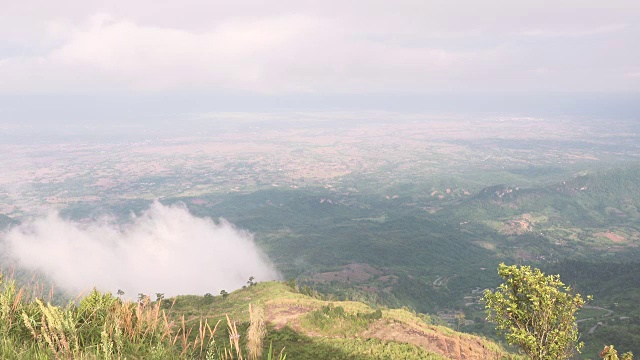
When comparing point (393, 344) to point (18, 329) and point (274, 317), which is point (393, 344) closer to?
point (274, 317)

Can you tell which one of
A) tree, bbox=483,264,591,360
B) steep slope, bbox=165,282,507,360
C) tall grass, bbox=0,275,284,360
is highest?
tall grass, bbox=0,275,284,360

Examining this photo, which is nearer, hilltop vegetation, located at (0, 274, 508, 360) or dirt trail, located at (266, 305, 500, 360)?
hilltop vegetation, located at (0, 274, 508, 360)

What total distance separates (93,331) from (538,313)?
52.3ft

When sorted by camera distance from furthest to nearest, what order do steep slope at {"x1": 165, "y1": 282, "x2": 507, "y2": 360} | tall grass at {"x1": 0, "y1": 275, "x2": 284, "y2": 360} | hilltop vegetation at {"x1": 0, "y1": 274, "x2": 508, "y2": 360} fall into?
steep slope at {"x1": 165, "y1": 282, "x2": 507, "y2": 360} < hilltop vegetation at {"x1": 0, "y1": 274, "x2": 508, "y2": 360} < tall grass at {"x1": 0, "y1": 275, "x2": 284, "y2": 360}

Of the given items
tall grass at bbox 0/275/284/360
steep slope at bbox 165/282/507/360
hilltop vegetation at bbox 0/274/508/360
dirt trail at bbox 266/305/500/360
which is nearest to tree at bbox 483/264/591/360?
hilltop vegetation at bbox 0/274/508/360

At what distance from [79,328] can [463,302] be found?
18844cm

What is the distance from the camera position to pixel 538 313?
14.7m

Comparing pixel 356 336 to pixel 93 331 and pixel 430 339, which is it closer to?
pixel 430 339

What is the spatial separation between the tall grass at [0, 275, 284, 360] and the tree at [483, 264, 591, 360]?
13418 mm

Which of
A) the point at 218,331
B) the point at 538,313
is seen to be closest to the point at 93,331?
the point at 538,313

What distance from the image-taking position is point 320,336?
33.0 meters

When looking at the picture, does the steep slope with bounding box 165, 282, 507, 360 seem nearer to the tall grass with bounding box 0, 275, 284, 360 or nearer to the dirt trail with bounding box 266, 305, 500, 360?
the dirt trail with bounding box 266, 305, 500, 360

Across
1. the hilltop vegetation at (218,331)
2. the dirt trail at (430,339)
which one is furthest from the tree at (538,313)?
the dirt trail at (430,339)

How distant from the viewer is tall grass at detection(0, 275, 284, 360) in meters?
4.66
